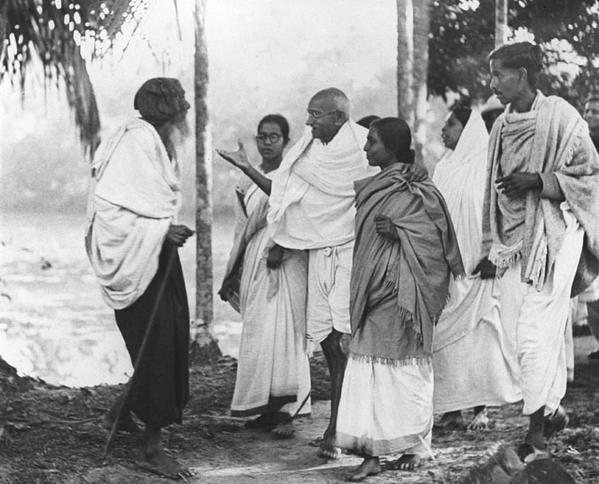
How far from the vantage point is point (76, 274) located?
20.1 ft

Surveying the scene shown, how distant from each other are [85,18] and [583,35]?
2.99 metres

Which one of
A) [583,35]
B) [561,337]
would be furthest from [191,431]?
[583,35]

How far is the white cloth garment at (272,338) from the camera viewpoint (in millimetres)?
6598

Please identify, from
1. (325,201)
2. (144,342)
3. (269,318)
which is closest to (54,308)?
(144,342)

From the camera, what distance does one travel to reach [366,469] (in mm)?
5738

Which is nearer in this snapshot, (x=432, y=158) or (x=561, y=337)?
(x=561, y=337)

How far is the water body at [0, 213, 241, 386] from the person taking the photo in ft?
20.1

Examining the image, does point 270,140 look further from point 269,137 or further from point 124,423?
point 124,423

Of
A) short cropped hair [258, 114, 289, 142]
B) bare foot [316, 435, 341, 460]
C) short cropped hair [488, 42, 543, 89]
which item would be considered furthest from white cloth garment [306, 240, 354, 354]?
short cropped hair [488, 42, 543, 89]

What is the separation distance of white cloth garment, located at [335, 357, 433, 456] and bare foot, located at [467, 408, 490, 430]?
0.91 metres

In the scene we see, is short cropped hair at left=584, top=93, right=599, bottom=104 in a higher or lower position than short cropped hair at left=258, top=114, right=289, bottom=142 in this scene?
higher

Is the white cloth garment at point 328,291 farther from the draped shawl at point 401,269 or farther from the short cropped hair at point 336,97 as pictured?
the short cropped hair at point 336,97

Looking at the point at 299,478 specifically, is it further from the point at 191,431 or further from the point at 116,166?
the point at 116,166

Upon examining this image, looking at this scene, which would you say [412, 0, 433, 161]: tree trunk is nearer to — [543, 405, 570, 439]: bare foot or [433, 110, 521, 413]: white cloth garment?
[433, 110, 521, 413]: white cloth garment
